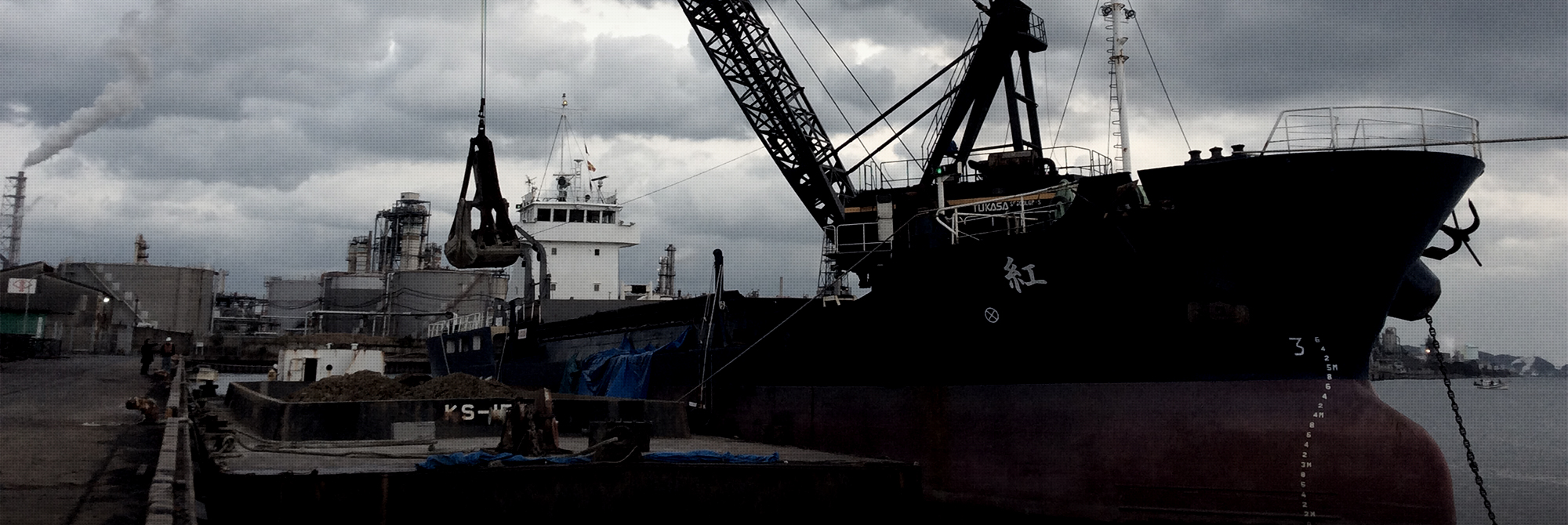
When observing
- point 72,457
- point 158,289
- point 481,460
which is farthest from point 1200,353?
point 158,289

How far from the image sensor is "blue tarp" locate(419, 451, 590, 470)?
7285 millimetres

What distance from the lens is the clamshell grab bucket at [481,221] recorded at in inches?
505

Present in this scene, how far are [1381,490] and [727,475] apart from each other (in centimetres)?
703

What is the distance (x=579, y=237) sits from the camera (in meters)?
34.2

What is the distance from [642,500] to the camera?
24.8 ft

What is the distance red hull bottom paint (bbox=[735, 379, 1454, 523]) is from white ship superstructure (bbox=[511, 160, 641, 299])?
22432 millimetres

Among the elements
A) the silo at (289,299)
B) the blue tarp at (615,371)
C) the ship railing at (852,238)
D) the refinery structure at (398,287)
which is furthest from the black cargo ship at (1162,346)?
the silo at (289,299)

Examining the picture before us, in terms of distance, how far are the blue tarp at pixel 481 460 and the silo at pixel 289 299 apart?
75931 mm

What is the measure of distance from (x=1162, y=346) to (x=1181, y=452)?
1194 millimetres

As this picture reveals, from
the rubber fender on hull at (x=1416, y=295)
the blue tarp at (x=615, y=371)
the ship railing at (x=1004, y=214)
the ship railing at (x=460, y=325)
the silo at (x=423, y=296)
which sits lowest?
the blue tarp at (x=615, y=371)

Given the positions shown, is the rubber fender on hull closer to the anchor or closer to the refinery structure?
the anchor

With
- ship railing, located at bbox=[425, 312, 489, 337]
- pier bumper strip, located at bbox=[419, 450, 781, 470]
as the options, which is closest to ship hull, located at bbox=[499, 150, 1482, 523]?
pier bumper strip, located at bbox=[419, 450, 781, 470]

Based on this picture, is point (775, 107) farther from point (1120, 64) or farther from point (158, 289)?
point (158, 289)

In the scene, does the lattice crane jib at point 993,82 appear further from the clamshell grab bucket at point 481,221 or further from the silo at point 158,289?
the silo at point 158,289
